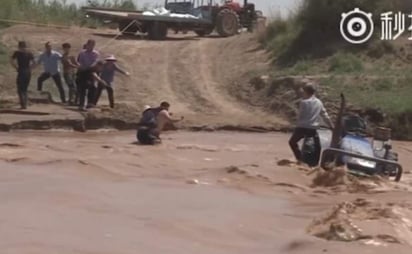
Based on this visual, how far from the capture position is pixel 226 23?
118ft

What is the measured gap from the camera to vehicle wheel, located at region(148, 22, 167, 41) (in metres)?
34.1

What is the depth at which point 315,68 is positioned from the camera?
28.0 m

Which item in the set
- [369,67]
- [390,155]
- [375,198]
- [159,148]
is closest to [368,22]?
[369,67]

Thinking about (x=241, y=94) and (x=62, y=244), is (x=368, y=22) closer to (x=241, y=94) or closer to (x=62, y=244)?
(x=241, y=94)

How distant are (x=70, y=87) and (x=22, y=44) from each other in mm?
1940

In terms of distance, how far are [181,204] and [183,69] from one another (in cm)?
1723

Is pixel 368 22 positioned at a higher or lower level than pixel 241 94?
higher

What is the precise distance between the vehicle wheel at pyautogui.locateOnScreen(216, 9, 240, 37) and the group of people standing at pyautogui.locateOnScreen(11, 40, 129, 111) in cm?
1193

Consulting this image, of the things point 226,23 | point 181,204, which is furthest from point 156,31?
point 181,204

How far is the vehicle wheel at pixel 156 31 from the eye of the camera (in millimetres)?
34125

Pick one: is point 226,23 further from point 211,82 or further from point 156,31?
point 211,82

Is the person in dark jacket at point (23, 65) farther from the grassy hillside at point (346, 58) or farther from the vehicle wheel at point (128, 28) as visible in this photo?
the vehicle wheel at point (128, 28)

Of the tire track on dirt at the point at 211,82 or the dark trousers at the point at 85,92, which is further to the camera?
the tire track on dirt at the point at 211,82

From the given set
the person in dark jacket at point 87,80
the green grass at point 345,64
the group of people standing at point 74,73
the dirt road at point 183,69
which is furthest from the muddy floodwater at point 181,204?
the green grass at point 345,64
